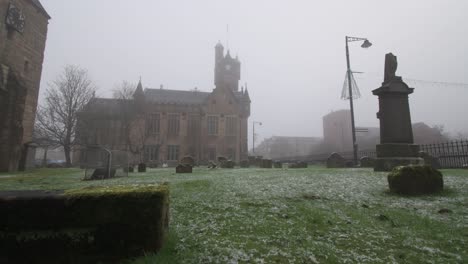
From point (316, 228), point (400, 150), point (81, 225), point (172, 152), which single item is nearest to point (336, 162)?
point (400, 150)

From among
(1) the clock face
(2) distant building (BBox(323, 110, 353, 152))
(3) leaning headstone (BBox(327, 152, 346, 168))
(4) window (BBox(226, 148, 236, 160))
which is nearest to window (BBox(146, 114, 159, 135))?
(4) window (BBox(226, 148, 236, 160))

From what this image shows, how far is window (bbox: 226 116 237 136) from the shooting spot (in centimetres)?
5069

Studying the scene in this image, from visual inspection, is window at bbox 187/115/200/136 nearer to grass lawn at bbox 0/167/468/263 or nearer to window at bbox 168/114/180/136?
window at bbox 168/114/180/136

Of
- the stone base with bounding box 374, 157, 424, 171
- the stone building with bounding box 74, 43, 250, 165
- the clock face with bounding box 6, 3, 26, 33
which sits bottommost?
the stone base with bounding box 374, 157, 424, 171

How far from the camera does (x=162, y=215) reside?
10.1 ft

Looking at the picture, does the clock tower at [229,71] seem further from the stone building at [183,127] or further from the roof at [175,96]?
the stone building at [183,127]

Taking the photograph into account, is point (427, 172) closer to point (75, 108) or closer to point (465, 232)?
Answer: point (465, 232)

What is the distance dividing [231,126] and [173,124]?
11.3m

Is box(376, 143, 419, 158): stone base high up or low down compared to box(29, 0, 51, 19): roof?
down

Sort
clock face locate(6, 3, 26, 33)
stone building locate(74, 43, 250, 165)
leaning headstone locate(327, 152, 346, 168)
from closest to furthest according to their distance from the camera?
leaning headstone locate(327, 152, 346, 168) → clock face locate(6, 3, 26, 33) → stone building locate(74, 43, 250, 165)

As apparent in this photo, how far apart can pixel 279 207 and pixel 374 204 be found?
2.22 meters

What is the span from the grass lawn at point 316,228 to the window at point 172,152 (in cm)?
4338

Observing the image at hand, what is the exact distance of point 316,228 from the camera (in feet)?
13.7

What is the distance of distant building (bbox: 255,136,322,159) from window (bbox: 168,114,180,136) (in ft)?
196
